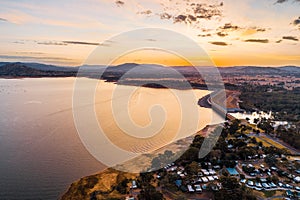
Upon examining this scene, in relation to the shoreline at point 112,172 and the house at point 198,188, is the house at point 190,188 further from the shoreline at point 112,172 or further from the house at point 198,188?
the shoreline at point 112,172

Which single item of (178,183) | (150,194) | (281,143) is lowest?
(281,143)

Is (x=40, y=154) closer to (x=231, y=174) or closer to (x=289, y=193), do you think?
(x=231, y=174)

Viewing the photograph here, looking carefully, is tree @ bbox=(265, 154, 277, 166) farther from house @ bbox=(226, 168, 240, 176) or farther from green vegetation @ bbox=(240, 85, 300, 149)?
green vegetation @ bbox=(240, 85, 300, 149)

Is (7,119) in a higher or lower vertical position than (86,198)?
higher

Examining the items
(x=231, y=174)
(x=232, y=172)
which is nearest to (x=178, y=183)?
(x=231, y=174)

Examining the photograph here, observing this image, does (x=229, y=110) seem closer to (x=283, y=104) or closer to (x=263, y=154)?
(x=283, y=104)

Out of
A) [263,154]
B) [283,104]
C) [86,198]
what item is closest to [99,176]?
[86,198]

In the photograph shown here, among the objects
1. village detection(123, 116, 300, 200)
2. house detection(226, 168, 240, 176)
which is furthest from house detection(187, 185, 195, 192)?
house detection(226, 168, 240, 176)

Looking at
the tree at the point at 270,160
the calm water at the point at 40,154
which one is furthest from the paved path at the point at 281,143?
the calm water at the point at 40,154

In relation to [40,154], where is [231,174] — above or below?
below

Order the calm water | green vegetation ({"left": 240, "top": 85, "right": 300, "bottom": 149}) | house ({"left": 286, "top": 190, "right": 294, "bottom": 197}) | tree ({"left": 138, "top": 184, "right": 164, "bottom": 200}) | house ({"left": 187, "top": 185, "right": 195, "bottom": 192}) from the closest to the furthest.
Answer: tree ({"left": 138, "top": 184, "right": 164, "bottom": 200}), house ({"left": 286, "top": 190, "right": 294, "bottom": 197}), house ({"left": 187, "top": 185, "right": 195, "bottom": 192}), the calm water, green vegetation ({"left": 240, "top": 85, "right": 300, "bottom": 149})

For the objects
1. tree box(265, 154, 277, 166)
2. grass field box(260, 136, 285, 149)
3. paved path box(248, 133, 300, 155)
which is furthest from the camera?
grass field box(260, 136, 285, 149)
